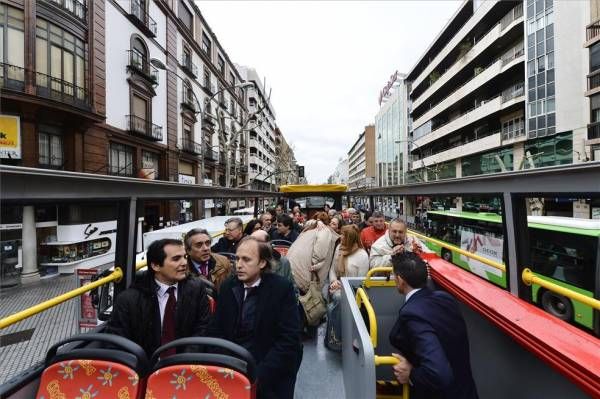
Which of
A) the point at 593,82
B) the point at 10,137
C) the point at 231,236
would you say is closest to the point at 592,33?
the point at 593,82

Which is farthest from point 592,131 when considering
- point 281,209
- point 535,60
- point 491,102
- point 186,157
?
point 186,157

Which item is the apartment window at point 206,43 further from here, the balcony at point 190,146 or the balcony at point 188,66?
the balcony at point 190,146

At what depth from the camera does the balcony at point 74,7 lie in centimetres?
1416

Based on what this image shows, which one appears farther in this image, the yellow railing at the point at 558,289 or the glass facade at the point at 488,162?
the glass facade at the point at 488,162

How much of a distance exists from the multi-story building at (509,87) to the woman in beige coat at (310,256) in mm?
20577

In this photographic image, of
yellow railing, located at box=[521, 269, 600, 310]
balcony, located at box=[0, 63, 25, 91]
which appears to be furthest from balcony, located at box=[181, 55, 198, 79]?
yellow railing, located at box=[521, 269, 600, 310]

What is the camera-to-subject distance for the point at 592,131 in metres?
19.2

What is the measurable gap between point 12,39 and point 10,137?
13.1 ft

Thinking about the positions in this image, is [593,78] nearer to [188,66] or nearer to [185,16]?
[188,66]

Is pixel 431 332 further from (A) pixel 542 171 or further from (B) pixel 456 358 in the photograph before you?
(A) pixel 542 171

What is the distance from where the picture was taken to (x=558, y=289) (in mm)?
1645

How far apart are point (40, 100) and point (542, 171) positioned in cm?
1696

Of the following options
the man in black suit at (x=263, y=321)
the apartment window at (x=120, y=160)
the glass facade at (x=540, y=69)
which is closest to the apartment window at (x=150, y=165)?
the apartment window at (x=120, y=160)

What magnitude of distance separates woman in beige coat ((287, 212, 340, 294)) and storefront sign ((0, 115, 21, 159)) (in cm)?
1429
